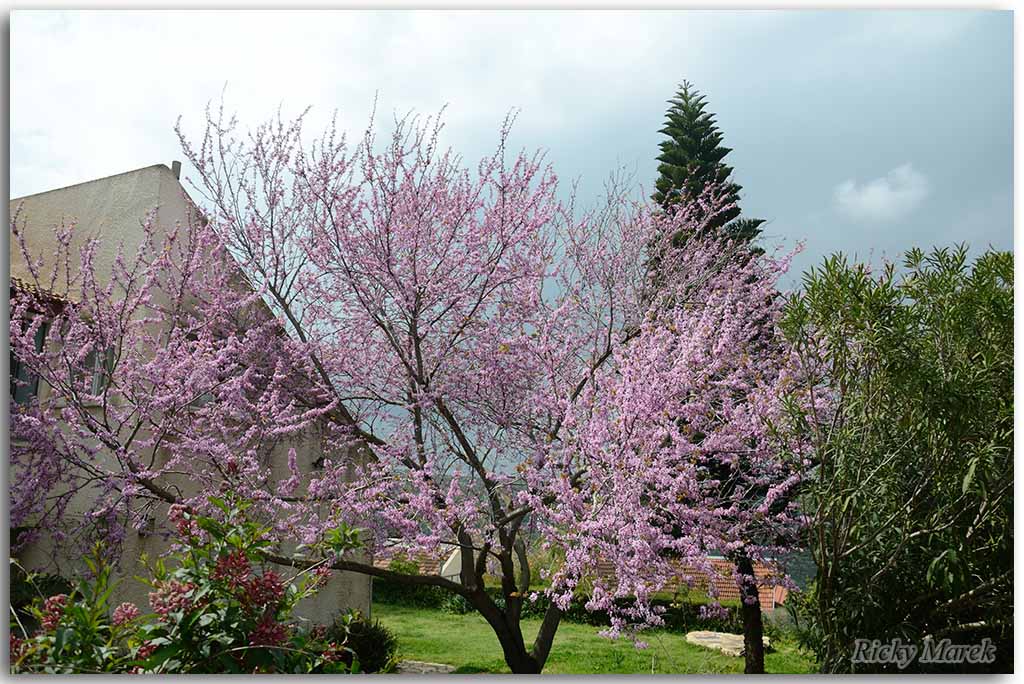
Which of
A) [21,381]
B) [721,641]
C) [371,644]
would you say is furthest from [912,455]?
[21,381]

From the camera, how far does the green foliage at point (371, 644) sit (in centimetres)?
591

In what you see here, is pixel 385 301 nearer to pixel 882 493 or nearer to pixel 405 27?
pixel 405 27

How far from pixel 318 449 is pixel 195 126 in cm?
225

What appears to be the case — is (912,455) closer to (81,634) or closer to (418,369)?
(418,369)

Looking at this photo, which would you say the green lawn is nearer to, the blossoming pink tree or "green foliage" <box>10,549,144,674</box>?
the blossoming pink tree

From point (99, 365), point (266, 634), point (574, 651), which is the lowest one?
point (574, 651)

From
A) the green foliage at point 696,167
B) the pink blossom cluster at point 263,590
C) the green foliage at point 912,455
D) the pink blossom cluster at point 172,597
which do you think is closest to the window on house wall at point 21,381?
the pink blossom cluster at point 172,597

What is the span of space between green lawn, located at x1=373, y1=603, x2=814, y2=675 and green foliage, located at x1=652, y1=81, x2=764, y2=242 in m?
2.93

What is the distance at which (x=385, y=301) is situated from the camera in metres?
5.53

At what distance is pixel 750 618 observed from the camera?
5410mm

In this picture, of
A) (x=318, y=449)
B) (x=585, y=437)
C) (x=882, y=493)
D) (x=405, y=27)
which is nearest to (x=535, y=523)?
(x=585, y=437)

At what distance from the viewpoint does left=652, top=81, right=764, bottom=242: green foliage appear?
5.81 m

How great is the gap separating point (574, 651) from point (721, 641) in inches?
39.6

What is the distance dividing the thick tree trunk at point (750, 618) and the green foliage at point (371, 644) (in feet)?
7.70
